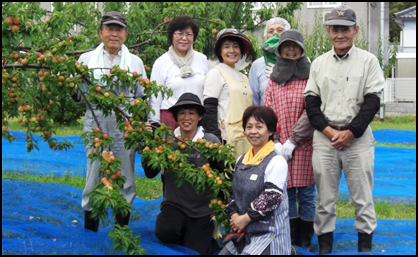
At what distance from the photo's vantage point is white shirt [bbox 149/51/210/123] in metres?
5.30

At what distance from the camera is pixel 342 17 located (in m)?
4.87

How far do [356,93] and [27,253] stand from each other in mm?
2628

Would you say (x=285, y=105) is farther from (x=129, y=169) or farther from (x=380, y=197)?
(x=380, y=197)

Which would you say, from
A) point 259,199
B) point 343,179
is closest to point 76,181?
point 343,179

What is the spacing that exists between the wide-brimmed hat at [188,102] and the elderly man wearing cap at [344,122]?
84 cm

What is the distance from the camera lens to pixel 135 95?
5.16m

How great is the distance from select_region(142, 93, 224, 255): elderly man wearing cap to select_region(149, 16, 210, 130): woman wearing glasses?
0.26m

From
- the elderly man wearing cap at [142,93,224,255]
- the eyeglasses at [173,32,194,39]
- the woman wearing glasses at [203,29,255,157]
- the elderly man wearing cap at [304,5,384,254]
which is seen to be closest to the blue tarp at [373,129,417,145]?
the woman wearing glasses at [203,29,255,157]

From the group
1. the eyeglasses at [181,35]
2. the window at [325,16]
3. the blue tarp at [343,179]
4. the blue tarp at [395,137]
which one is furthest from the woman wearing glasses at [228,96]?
the window at [325,16]

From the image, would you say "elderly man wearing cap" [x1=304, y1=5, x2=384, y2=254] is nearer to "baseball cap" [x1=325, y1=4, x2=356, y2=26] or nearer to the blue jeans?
"baseball cap" [x1=325, y1=4, x2=356, y2=26]

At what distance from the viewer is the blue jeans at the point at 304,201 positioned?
16.9 feet

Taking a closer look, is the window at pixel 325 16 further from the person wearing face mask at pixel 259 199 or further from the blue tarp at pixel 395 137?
the person wearing face mask at pixel 259 199

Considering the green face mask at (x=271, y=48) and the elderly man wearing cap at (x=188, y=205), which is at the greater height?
the green face mask at (x=271, y=48)

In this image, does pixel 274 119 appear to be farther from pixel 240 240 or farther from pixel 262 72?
pixel 262 72
